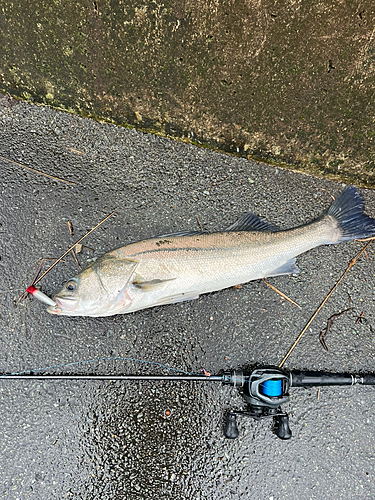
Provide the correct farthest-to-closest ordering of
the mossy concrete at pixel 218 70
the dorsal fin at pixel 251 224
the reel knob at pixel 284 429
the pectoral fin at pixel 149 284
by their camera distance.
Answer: the dorsal fin at pixel 251 224
the reel knob at pixel 284 429
the pectoral fin at pixel 149 284
the mossy concrete at pixel 218 70

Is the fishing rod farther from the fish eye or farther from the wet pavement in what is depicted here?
the fish eye

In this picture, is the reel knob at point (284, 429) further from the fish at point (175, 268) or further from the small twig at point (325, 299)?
the fish at point (175, 268)

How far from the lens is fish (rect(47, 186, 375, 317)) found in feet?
8.79

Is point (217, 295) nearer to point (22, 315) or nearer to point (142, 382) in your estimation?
point (142, 382)

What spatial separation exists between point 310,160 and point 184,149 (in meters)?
1.34

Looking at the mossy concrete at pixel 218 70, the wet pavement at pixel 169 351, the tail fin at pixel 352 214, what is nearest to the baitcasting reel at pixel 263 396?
the wet pavement at pixel 169 351

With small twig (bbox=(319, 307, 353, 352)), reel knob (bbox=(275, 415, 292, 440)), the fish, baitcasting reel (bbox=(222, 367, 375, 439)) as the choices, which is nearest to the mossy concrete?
the fish

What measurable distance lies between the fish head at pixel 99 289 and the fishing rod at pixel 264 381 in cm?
68

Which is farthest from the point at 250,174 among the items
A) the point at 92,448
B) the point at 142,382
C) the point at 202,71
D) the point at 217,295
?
the point at 92,448

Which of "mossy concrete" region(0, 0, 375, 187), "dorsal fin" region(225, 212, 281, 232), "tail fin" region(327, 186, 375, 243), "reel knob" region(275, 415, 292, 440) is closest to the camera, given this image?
"mossy concrete" region(0, 0, 375, 187)

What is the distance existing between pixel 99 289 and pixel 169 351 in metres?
0.96

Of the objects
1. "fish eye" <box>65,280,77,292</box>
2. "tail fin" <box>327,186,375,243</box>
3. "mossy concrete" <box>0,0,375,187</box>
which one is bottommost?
"fish eye" <box>65,280,77,292</box>

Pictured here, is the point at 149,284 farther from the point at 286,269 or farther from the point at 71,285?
the point at 286,269

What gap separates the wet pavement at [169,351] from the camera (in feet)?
9.67
